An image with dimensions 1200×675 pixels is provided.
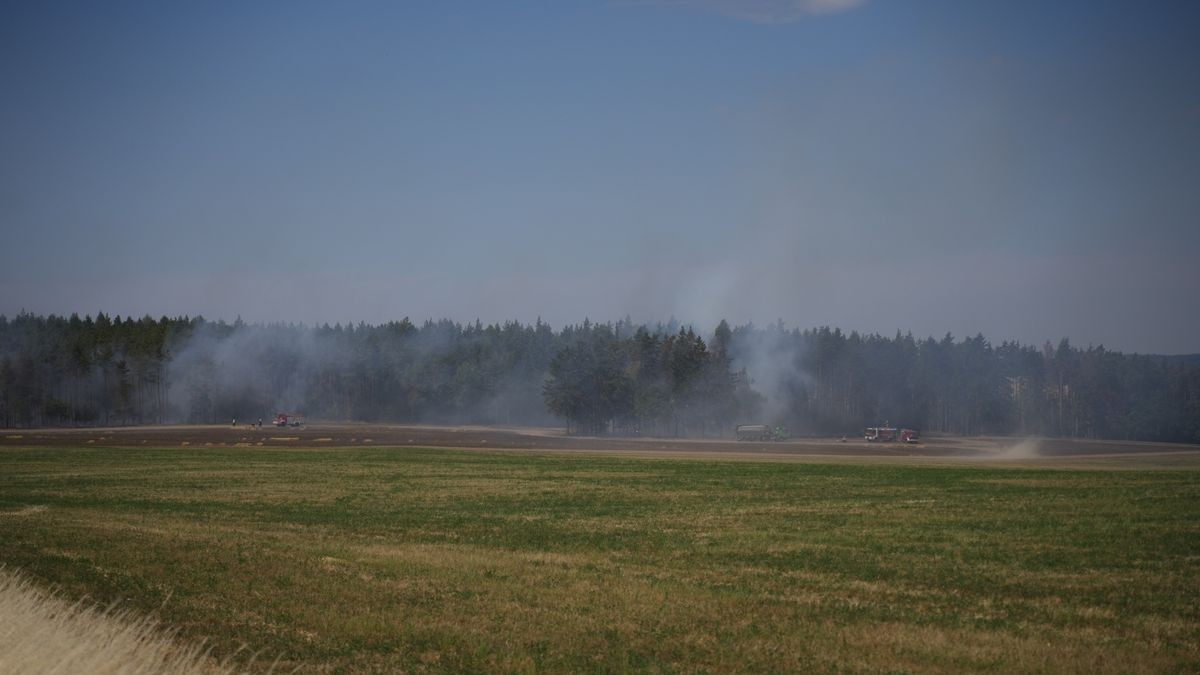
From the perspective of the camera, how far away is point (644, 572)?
20.4m

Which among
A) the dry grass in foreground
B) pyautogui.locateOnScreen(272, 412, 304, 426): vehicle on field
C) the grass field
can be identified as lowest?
pyautogui.locateOnScreen(272, 412, 304, 426): vehicle on field

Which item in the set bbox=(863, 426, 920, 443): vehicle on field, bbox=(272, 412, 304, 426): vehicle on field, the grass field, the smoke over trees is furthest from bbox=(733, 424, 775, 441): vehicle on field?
the grass field

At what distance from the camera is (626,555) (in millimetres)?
22750

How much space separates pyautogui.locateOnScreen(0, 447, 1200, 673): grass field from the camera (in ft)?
45.7

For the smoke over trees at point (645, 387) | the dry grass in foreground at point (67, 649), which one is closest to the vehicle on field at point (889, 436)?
the smoke over trees at point (645, 387)

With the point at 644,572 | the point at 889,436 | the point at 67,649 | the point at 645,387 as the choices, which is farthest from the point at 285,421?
the point at 67,649

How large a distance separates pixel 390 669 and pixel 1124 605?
1236 centimetres

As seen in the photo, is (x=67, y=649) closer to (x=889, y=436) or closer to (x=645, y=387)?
(x=889, y=436)

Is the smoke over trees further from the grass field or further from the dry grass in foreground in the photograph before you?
the dry grass in foreground

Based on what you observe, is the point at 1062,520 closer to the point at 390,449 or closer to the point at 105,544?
the point at 105,544

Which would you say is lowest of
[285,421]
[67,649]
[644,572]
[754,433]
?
[285,421]

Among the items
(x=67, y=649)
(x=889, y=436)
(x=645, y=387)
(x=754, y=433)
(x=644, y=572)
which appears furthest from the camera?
(x=645, y=387)

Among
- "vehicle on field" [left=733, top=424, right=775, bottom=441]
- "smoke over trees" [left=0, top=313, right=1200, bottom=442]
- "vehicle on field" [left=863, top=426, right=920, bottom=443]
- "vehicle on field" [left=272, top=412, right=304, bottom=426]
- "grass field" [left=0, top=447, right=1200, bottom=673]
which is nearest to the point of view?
"grass field" [left=0, top=447, right=1200, bottom=673]

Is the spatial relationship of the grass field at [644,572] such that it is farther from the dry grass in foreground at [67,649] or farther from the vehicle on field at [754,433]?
the vehicle on field at [754,433]
